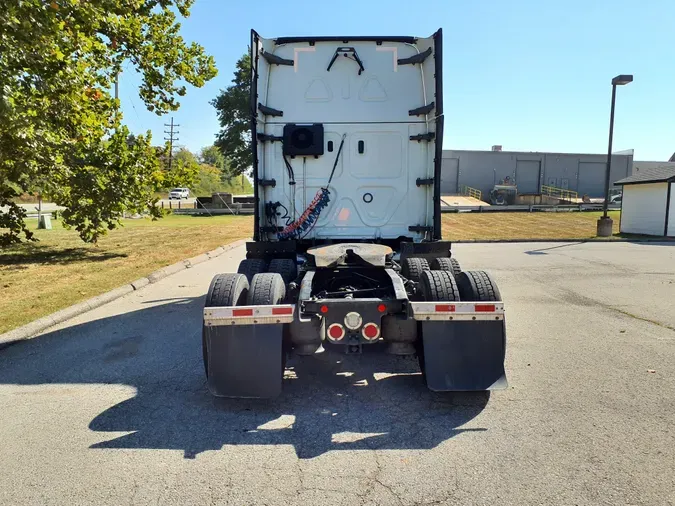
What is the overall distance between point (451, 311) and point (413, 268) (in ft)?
4.86

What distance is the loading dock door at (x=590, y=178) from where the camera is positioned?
5588 centimetres

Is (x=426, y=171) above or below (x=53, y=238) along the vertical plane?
above

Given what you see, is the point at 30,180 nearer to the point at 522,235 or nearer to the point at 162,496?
the point at 162,496

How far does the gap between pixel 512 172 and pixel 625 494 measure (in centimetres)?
5526

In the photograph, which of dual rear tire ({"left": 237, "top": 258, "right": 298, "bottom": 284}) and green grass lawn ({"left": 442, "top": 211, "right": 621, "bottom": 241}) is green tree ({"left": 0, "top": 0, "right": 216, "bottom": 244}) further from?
green grass lawn ({"left": 442, "top": 211, "right": 621, "bottom": 241})

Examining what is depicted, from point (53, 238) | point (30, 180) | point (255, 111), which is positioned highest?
point (255, 111)

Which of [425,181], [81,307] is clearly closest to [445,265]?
[425,181]

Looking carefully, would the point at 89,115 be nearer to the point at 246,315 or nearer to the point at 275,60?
the point at 275,60

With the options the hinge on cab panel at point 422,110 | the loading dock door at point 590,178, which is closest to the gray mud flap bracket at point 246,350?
the hinge on cab panel at point 422,110

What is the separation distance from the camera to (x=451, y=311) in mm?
3979

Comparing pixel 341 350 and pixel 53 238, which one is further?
pixel 53 238

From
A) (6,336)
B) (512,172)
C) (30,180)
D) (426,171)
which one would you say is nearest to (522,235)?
(426,171)

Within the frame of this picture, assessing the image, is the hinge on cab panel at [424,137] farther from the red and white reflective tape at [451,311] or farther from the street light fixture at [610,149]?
the street light fixture at [610,149]

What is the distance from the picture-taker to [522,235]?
22109 millimetres
